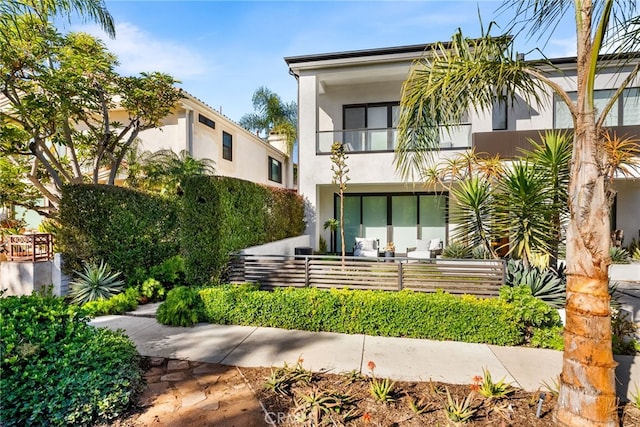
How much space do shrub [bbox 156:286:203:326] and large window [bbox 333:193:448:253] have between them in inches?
328

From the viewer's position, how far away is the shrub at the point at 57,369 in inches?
114

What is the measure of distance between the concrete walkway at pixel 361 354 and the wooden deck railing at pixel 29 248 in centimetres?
396

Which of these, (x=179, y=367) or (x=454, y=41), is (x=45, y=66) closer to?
(x=179, y=367)

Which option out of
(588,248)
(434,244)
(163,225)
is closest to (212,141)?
(163,225)

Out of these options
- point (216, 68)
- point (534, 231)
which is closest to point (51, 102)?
point (216, 68)

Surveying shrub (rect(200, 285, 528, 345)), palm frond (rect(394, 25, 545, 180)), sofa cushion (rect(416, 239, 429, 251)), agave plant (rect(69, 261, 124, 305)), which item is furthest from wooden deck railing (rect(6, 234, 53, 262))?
sofa cushion (rect(416, 239, 429, 251))

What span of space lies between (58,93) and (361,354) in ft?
32.4

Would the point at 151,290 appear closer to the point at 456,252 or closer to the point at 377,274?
the point at 377,274

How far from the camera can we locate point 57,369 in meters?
3.10

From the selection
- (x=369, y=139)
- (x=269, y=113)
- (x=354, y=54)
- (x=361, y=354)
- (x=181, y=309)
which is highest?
(x=269, y=113)

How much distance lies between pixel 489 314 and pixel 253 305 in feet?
13.9

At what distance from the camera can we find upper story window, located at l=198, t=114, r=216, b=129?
1410cm

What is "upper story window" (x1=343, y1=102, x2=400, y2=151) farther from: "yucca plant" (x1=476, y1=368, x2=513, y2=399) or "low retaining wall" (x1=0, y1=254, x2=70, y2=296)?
"low retaining wall" (x1=0, y1=254, x2=70, y2=296)

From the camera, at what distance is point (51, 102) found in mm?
8422
